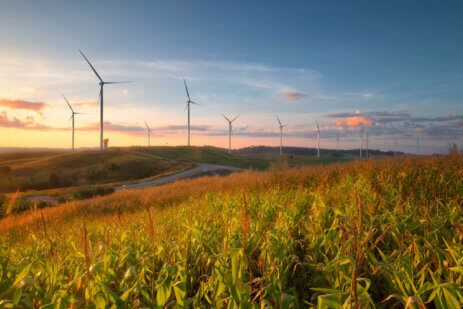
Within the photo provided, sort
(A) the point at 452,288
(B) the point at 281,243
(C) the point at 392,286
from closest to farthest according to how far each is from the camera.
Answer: (A) the point at 452,288 < (C) the point at 392,286 < (B) the point at 281,243

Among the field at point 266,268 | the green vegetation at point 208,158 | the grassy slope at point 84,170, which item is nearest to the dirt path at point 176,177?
the grassy slope at point 84,170

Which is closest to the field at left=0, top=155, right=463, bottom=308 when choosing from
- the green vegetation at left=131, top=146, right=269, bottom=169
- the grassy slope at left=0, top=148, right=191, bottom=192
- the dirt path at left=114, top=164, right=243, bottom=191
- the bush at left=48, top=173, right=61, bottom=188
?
the dirt path at left=114, top=164, right=243, bottom=191

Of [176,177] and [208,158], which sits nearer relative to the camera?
[176,177]

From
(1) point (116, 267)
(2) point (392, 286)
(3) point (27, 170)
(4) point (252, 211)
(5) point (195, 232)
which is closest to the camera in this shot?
(2) point (392, 286)

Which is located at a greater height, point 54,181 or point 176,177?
point 176,177

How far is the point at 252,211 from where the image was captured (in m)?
7.23

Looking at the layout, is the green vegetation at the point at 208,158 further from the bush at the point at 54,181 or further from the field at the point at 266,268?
the field at the point at 266,268

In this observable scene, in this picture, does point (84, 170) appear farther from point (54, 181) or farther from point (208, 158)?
point (208, 158)

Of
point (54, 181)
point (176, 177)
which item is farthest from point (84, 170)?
point (176, 177)

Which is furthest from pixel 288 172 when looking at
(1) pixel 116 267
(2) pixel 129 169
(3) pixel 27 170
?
(3) pixel 27 170

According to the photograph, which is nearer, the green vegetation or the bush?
the bush

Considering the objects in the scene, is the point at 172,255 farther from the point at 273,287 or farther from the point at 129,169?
the point at 129,169

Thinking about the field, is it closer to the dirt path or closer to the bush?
the dirt path

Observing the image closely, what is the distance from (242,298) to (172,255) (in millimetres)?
1668
